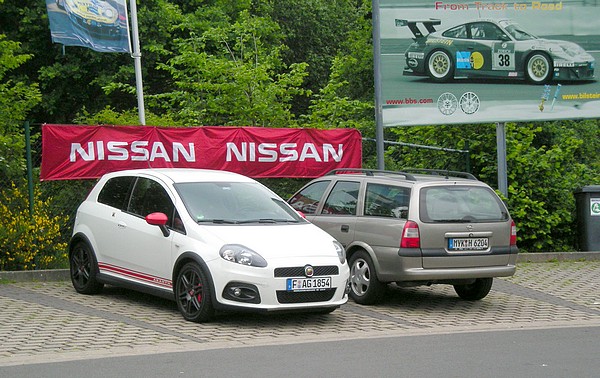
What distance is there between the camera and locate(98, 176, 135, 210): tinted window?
1249 cm

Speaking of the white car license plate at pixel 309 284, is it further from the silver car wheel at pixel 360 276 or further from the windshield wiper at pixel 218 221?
the silver car wheel at pixel 360 276

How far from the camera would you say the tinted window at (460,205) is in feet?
39.8

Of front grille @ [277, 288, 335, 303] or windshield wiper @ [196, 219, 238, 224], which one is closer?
front grille @ [277, 288, 335, 303]

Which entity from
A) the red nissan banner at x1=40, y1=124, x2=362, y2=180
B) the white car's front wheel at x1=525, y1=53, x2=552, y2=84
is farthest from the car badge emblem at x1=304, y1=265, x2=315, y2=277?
the white car's front wheel at x1=525, y1=53, x2=552, y2=84

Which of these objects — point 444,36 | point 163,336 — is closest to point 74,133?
point 163,336

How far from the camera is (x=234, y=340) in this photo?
32.7 feet

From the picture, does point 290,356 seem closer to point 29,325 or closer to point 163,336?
point 163,336

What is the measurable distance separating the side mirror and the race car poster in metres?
7.04

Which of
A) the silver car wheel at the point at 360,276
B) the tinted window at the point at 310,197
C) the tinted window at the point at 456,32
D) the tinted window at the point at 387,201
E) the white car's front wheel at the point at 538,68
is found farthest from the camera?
the white car's front wheel at the point at 538,68

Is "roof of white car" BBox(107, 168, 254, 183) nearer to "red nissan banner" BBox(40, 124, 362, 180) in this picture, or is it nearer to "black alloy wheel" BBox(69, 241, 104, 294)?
"black alloy wheel" BBox(69, 241, 104, 294)

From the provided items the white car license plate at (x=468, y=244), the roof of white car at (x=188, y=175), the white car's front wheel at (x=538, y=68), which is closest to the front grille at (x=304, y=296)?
the white car license plate at (x=468, y=244)

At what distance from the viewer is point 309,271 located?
421 inches

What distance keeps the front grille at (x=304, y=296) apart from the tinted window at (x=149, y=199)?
1791mm

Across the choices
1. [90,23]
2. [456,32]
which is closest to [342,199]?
[456,32]
